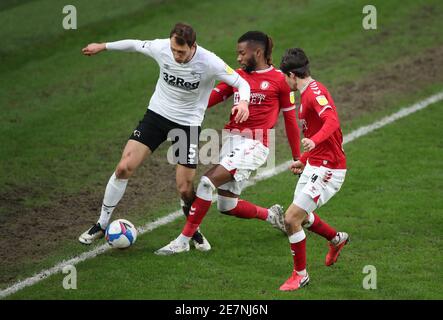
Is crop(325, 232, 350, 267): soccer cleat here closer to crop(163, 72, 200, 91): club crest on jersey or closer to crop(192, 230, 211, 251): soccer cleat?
crop(192, 230, 211, 251): soccer cleat

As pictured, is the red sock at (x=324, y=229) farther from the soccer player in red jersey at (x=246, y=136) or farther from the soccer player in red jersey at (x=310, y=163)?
the soccer player in red jersey at (x=246, y=136)

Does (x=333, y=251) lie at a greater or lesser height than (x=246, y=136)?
lesser

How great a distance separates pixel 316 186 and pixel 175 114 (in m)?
2.03

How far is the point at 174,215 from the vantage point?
456 inches

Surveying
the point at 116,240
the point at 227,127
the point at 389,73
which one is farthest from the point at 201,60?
the point at 389,73

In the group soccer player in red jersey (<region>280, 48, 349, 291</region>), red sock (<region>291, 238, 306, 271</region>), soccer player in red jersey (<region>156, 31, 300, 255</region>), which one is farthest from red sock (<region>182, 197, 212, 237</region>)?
red sock (<region>291, 238, 306, 271</region>)

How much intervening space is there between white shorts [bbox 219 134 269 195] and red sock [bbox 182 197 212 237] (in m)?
0.36

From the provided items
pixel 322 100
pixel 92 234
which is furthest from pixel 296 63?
pixel 92 234

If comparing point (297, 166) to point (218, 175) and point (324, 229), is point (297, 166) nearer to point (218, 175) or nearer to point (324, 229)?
point (324, 229)

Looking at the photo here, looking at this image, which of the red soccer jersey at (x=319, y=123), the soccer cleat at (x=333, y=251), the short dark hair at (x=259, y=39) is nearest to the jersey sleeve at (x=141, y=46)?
the short dark hair at (x=259, y=39)

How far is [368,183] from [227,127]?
2709mm

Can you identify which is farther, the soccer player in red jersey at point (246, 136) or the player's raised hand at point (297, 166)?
the soccer player in red jersey at point (246, 136)

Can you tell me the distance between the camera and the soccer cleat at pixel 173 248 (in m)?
10.2

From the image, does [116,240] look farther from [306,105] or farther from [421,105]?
[421,105]
